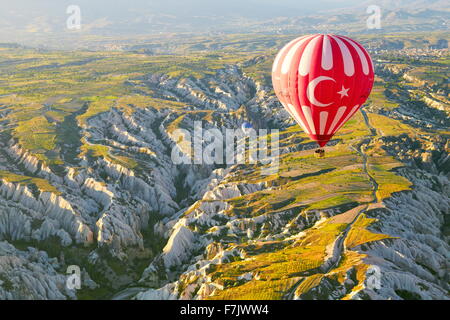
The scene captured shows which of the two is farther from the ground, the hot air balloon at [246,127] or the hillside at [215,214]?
the hot air balloon at [246,127]

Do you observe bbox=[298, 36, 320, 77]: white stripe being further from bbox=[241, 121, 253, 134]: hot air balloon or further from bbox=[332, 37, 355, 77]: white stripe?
bbox=[241, 121, 253, 134]: hot air balloon

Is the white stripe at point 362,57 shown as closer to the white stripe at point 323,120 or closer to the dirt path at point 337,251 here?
the white stripe at point 323,120

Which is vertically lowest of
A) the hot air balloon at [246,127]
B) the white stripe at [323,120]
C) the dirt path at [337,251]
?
the dirt path at [337,251]

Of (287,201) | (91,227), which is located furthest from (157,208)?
(287,201)

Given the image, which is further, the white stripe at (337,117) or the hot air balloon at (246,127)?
the hot air balloon at (246,127)

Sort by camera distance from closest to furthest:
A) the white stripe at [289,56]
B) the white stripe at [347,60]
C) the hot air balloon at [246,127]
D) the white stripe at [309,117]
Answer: the white stripe at [347,60]
the white stripe at [289,56]
the white stripe at [309,117]
the hot air balloon at [246,127]

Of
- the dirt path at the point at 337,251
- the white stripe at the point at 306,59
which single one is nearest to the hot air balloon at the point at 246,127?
the dirt path at the point at 337,251

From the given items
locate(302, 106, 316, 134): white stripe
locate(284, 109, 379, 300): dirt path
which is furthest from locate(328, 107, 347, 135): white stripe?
locate(284, 109, 379, 300): dirt path
